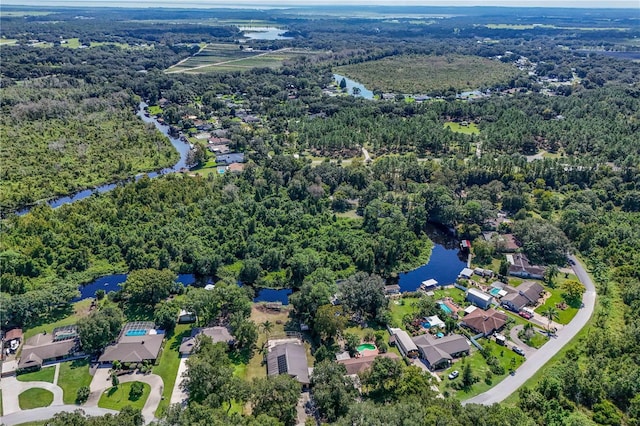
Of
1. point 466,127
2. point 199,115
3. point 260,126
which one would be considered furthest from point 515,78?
point 199,115

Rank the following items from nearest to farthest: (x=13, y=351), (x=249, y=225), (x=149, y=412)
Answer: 1. (x=149, y=412)
2. (x=13, y=351)
3. (x=249, y=225)

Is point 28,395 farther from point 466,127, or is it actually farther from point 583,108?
point 583,108

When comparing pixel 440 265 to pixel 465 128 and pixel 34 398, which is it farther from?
pixel 465 128

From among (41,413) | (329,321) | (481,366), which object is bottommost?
(481,366)


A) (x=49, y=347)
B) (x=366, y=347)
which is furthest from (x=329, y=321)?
(x=49, y=347)

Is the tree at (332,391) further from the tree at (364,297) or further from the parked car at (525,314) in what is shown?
the parked car at (525,314)

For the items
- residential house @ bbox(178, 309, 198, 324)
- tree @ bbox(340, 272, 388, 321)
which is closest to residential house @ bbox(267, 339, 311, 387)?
Answer: tree @ bbox(340, 272, 388, 321)

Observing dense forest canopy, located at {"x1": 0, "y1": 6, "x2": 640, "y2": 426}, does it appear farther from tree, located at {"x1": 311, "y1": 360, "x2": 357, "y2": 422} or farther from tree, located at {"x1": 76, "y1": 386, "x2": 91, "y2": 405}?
tree, located at {"x1": 76, "y1": 386, "x2": 91, "y2": 405}
